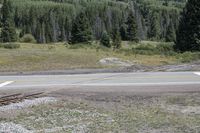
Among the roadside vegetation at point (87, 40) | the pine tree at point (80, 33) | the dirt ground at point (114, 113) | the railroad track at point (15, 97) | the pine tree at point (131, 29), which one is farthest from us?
the pine tree at point (131, 29)

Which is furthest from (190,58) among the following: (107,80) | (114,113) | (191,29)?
(114,113)

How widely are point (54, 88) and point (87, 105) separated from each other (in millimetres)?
3595

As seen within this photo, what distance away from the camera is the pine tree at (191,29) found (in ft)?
156

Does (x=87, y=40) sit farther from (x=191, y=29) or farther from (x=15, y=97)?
(x=15, y=97)

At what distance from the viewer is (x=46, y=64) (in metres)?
28.0

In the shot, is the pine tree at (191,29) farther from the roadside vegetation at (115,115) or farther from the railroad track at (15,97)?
the railroad track at (15,97)

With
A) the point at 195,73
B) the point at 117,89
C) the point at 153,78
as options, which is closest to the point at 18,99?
the point at 117,89

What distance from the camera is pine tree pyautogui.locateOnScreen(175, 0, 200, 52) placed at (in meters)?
47.7

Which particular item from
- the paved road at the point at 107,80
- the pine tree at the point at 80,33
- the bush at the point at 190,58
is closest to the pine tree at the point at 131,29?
the pine tree at the point at 80,33

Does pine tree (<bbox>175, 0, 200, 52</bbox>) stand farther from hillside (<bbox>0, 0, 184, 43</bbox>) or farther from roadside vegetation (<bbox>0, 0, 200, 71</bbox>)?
hillside (<bbox>0, 0, 184, 43</bbox>)

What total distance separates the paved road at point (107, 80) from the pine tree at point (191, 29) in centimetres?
2922

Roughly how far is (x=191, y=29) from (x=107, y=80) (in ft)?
106

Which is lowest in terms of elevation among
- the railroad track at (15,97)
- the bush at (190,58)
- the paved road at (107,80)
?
the bush at (190,58)

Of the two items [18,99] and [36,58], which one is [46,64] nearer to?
[36,58]
